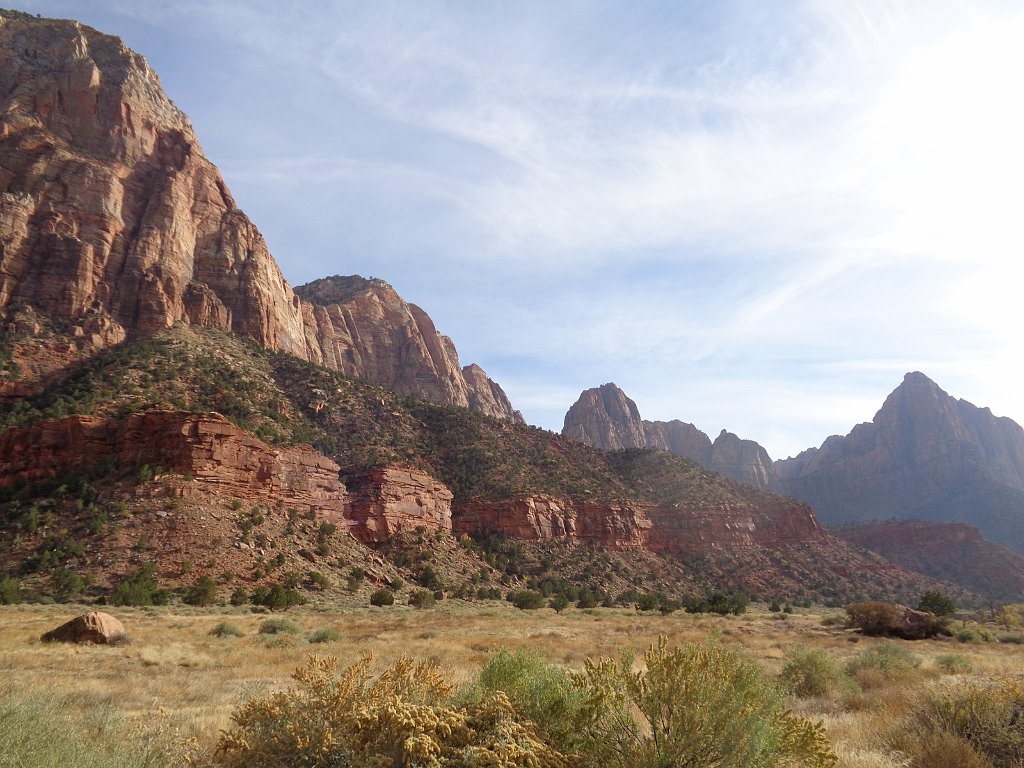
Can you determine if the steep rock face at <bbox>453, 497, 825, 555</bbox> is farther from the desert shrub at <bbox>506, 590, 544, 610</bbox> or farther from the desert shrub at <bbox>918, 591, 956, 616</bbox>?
the desert shrub at <bbox>918, 591, 956, 616</bbox>

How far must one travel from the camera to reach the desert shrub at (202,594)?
2795cm

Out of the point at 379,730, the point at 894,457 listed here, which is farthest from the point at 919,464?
the point at 379,730

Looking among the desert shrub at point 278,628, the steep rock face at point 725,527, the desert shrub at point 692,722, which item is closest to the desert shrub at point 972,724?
the desert shrub at point 692,722

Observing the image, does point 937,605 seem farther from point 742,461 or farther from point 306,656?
point 742,461

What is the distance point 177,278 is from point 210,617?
52218 mm

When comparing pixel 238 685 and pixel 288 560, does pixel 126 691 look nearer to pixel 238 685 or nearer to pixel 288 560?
pixel 238 685

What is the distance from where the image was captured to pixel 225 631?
1822 centimetres

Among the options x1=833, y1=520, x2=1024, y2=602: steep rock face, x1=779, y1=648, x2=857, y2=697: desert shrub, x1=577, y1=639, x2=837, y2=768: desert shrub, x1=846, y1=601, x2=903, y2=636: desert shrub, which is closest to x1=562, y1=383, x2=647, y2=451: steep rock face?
x1=833, y1=520, x2=1024, y2=602: steep rock face

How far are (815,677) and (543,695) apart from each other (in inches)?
377

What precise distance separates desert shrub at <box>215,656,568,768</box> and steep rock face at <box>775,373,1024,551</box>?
14493cm

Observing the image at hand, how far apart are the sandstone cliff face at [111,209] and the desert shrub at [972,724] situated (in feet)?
209

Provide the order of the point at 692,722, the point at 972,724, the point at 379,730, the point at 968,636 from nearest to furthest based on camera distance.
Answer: the point at 379,730, the point at 692,722, the point at 972,724, the point at 968,636

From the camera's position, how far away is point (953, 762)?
5.76 metres

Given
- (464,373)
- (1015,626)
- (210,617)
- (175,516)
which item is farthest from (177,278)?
(464,373)
